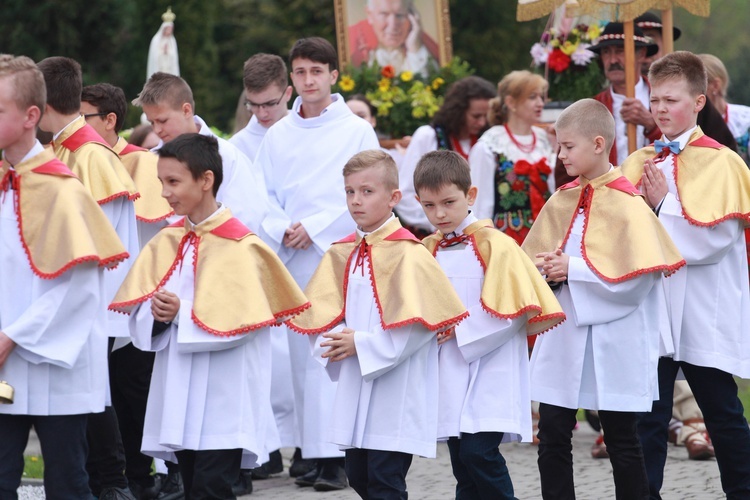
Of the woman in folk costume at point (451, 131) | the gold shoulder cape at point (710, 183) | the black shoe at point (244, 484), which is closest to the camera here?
the gold shoulder cape at point (710, 183)

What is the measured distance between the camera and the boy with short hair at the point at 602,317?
5.66 m

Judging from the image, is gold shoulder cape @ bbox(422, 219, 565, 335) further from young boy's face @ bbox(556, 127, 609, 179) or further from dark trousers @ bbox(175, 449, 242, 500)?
dark trousers @ bbox(175, 449, 242, 500)

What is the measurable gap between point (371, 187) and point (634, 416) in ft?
5.36

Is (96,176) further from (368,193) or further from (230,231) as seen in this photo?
(368,193)

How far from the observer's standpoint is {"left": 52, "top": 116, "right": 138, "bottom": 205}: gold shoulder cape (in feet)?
20.5

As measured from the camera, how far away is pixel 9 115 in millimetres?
A: 4777

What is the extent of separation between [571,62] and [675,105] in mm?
3368

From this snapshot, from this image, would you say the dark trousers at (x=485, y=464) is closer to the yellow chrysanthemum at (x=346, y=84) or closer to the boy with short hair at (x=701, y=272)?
the boy with short hair at (x=701, y=272)

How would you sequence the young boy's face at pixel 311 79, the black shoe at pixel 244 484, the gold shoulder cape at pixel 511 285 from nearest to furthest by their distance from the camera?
the gold shoulder cape at pixel 511 285
the black shoe at pixel 244 484
the young boy's face at pixel 311 79

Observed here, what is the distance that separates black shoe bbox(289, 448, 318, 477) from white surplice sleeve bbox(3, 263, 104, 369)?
300 cm

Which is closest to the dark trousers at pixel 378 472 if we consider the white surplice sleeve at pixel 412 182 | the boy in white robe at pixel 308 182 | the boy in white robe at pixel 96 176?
the boy in white robe at pixel 96 176

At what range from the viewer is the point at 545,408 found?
582 cm

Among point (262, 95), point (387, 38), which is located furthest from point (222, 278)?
point (387, 38)

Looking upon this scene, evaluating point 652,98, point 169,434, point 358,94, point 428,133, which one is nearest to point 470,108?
point 428,133
